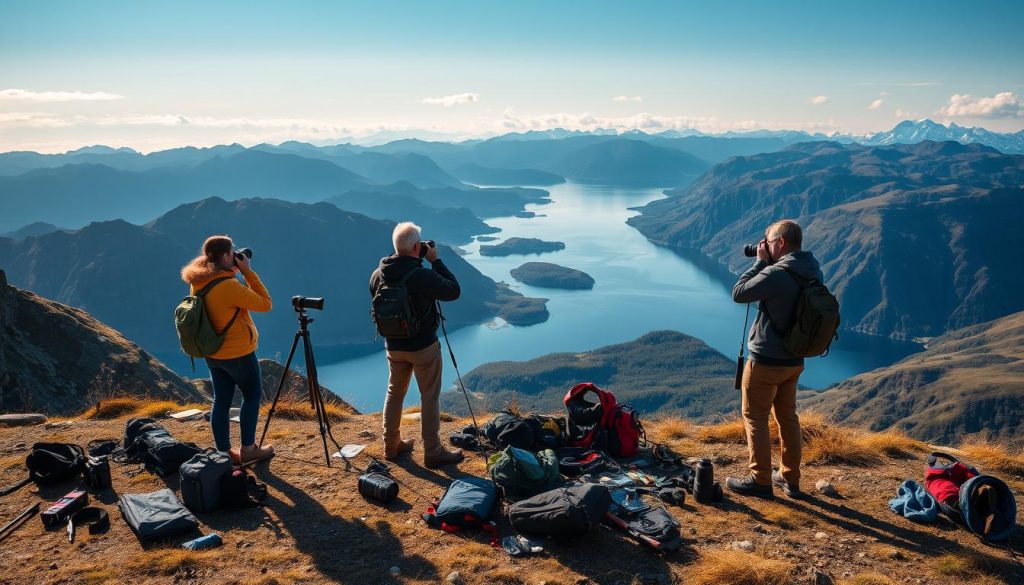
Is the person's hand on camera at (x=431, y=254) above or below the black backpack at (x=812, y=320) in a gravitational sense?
above

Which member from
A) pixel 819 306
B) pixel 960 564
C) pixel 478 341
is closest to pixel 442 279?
pixel 819 306

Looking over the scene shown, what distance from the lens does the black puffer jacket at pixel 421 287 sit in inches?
255

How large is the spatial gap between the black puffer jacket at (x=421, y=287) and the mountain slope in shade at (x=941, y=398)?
4246 inches

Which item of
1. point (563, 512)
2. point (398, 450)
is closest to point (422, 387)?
point (398, 450)

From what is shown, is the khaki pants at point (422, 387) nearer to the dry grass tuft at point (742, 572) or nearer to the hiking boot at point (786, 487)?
the dry grass tuft at point (742, 572)

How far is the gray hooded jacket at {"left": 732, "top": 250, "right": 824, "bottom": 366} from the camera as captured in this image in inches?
225

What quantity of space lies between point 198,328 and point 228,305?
1.24 feet

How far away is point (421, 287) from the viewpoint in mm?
6504

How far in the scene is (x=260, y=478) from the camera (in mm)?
6922

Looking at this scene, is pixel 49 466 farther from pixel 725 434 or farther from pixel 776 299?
pixel 725 434

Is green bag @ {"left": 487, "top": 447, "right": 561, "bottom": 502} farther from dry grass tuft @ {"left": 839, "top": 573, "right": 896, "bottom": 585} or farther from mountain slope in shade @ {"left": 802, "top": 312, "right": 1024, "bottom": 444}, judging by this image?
mountain slope in shade @ {"left": 802, "top": 312, "right": 1024, "bottom": 444}

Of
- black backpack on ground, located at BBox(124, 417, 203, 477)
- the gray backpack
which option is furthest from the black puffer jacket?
black backpack on ground, located at BBox(124, 417, 203, 477)

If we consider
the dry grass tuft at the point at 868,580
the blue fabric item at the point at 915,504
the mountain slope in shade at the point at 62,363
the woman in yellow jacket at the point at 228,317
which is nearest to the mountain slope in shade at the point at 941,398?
the blue fabric item at the point at 915,504

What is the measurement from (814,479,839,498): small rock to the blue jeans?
21.3ft
